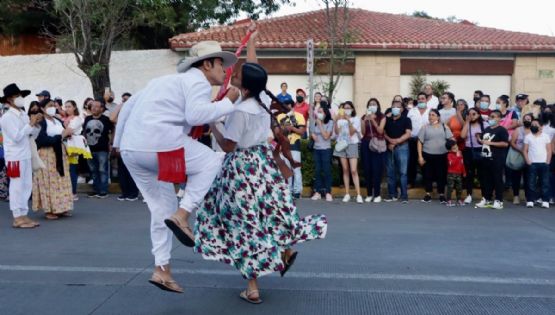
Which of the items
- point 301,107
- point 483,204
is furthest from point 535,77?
point 483,204

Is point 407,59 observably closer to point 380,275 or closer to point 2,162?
point 2,162

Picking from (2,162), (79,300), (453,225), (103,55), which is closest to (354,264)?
(79,300)

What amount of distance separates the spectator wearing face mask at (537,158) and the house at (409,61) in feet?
36.1

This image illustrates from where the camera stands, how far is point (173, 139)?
16.0 feet

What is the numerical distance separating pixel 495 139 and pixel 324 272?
21.9ft

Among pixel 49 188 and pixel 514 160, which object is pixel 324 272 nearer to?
pixel 49 188

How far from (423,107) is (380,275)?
768 centimetres

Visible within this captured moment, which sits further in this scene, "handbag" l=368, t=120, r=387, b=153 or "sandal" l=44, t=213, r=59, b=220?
"handbag" l=368, t=120, r=387, b=153

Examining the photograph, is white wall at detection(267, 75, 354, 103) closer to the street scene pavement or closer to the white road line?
the street scene pavement

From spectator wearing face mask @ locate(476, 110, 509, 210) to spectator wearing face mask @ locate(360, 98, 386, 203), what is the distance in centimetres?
185

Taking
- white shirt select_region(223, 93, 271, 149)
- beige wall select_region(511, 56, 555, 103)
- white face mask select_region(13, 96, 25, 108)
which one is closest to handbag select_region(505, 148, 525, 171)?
white shirt select_region(223, 93, 271, 149)

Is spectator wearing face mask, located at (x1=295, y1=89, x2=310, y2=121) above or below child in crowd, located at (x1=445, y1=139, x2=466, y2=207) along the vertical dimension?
above

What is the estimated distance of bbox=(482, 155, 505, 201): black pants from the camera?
11.8 m

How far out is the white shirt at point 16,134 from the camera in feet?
29.0
